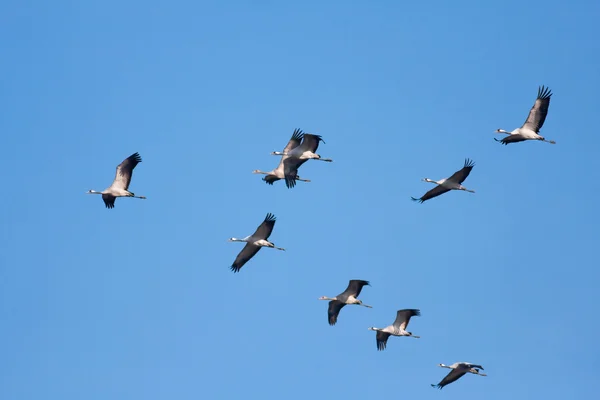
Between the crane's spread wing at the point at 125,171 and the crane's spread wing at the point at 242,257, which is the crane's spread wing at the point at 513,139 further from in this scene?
the crane's spread wing at the point at 125,171

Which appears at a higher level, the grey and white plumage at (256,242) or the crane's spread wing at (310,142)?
the crane's spread wing at (310,142)

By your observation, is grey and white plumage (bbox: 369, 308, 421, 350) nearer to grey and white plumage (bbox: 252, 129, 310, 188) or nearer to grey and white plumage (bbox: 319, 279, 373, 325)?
grey and white plumage (bbox: 319, 279, 373, 325)

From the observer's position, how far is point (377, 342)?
2699 inches

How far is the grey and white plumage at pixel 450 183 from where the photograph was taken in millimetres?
67188

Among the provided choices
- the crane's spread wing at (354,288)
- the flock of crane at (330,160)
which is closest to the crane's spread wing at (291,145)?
the flock of crane at (330,160)

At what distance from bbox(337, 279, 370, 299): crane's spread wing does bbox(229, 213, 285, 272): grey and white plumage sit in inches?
129

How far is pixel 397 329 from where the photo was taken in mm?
68000

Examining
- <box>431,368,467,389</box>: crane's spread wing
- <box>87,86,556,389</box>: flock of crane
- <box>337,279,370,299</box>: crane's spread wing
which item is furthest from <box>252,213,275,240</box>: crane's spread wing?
<box>431,368,467,389</box>: crane's spread wing

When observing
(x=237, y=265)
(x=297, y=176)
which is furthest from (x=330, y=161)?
(x=237, y=265)

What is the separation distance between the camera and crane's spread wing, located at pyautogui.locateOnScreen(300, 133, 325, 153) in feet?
213

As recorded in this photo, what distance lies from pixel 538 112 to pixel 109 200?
17.5 m

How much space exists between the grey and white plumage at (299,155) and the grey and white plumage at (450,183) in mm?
5095

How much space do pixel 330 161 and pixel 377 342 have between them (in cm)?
790

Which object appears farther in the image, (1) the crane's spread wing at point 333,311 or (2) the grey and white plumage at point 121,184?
(1) the crane's spread wing at point 333,311
